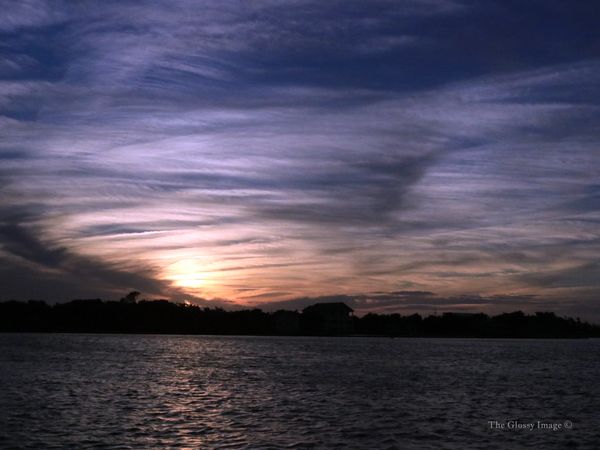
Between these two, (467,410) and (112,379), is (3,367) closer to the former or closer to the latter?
(112,379)

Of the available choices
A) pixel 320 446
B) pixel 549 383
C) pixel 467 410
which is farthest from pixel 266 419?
pixel 549 383

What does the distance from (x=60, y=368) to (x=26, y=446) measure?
2037 inches

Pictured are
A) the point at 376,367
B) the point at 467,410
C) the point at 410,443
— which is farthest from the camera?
the point at 376,367

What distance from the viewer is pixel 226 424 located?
39500mm

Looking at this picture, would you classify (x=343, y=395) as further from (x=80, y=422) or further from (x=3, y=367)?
(x=3, y=367)

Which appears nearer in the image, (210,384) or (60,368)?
(210,384)

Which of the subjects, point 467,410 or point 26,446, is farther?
point 467,410

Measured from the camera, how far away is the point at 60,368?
81188mm

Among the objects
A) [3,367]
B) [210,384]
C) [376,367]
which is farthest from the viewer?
[376,367]

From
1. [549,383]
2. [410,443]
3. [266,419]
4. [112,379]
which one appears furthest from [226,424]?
[549,383]

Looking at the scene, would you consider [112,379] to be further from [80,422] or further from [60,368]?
[80,422]

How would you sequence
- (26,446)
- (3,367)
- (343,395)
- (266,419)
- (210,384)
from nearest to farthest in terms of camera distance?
(26,446), (266,419), (343,395), (210,384), (3,367)

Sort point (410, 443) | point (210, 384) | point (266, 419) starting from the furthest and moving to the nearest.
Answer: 1. point (210, 384)
2. point (266, 419)
3. point (410, 443)

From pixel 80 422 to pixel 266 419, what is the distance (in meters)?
11.0
